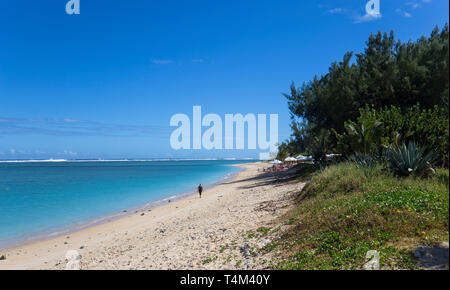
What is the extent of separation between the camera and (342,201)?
8.32 metres

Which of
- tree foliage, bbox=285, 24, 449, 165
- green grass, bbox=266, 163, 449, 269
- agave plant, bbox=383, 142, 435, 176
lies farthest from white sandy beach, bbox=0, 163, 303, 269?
tree foliage, bbox=285, 24, 449, 165

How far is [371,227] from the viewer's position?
614 cm

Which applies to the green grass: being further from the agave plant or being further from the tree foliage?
the tree foliage

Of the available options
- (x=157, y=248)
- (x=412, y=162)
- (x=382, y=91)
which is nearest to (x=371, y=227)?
(x=412, y=162)

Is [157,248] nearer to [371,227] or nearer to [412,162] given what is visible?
[371,227]

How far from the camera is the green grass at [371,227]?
5.20 metres

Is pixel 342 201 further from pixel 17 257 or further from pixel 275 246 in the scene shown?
pixel 17 257

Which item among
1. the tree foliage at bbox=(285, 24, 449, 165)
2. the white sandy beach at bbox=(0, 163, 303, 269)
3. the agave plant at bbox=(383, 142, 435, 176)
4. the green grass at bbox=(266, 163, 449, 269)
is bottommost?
the white sandy beach at bbox=(0, 163, 303, 269)

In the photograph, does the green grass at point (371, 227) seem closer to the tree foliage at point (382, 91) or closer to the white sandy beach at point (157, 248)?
the white sandy beach at point (157, 248)

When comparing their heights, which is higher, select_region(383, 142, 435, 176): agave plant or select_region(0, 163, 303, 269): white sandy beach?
select_region(383, 142, 435, 176): agave plant

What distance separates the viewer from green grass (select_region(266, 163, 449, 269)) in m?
5.20

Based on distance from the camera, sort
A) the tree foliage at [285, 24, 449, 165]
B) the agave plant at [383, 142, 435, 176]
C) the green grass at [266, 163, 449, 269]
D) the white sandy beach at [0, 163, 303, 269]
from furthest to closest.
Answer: the tree foliage at [285, 24, 449, 165], the agave plant at [383, 142, 435, 176], the white sandy beach at [0, 163, 303, 269], the green grass at [266, 163, 449, 269]
